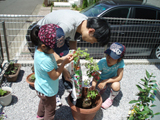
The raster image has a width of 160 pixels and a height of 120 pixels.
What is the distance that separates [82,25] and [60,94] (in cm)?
147

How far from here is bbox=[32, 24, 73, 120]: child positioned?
58.3 inches

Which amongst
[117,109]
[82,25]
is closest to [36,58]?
[82,25]

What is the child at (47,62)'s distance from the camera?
148cm

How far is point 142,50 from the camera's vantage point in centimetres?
409

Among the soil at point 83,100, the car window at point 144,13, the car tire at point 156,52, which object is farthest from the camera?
the car tire at point 156,52

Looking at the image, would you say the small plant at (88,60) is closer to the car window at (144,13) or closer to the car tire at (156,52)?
the car window at (144,13)

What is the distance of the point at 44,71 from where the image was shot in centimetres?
172

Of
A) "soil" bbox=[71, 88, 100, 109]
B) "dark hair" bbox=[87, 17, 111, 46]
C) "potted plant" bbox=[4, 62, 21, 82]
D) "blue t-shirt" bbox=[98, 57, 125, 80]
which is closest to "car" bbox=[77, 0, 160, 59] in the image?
Answer: "blue t-shirt" bbox=[98, 57, 125, 80]

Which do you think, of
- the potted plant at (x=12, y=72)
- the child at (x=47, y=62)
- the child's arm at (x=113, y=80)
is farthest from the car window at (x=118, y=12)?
the child at (x=47, y=62)

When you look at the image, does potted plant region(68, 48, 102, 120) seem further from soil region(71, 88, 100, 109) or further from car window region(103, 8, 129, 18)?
car window region(103, 8, 129, 18)

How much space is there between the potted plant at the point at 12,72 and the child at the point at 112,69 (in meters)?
1.63

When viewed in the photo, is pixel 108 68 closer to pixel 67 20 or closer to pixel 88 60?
pixel 88 60

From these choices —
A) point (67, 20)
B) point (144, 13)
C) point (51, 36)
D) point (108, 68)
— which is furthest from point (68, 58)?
point (144, 13)

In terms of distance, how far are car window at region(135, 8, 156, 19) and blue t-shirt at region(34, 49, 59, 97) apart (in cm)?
314
